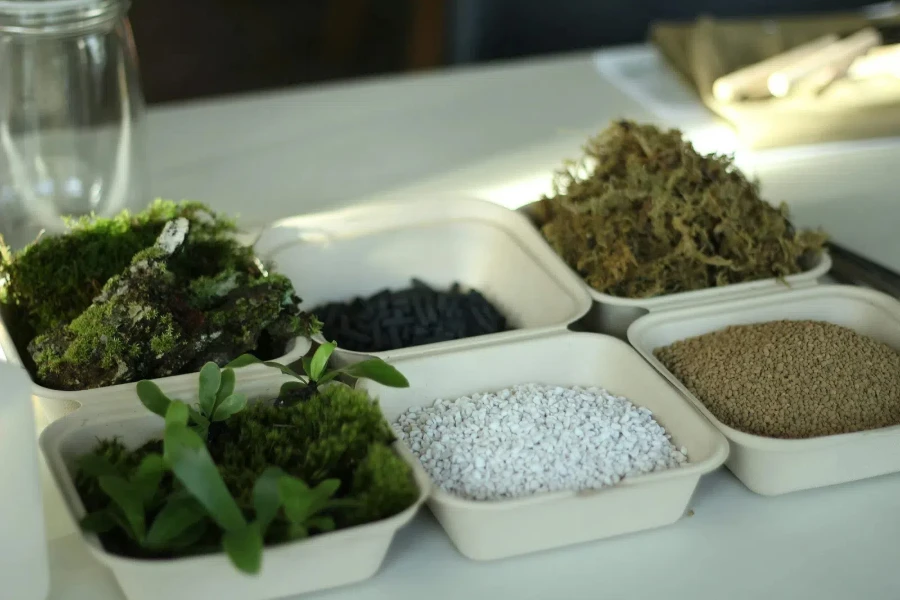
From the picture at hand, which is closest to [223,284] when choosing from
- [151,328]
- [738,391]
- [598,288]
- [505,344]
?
[151,328]

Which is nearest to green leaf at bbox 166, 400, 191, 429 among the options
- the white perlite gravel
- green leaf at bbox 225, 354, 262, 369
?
green leaf at bbox 225, 354, 262, 369

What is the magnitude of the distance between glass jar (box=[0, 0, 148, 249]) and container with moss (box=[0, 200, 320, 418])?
20 cm

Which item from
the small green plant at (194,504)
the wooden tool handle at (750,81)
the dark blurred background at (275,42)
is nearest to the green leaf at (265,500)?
the small green plant at (194,504)

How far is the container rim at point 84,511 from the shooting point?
28.0 inches

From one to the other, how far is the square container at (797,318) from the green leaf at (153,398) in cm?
44

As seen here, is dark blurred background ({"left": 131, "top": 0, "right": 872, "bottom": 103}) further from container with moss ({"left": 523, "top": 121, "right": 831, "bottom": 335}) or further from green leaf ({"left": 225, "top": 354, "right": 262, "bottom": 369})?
green leaf ({"left": 225, "top": 354, "right": 262, "bottom": 369})

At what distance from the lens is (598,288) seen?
3.66 feet

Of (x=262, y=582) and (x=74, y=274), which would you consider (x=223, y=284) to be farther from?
(x=262, y=582)

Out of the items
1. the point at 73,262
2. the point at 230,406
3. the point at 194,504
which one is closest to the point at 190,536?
the point at 194,504

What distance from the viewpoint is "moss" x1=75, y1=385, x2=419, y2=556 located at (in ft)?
2.51

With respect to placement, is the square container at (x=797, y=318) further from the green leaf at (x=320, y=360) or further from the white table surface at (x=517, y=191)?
the green leaf at (x=320, y=360)

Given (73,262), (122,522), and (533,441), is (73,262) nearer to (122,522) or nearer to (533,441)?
(122,522)

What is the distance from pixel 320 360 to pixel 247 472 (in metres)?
0.11

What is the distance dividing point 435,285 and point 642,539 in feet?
1.70
